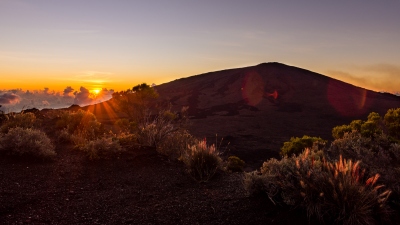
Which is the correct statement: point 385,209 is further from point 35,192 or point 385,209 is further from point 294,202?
point 35,192

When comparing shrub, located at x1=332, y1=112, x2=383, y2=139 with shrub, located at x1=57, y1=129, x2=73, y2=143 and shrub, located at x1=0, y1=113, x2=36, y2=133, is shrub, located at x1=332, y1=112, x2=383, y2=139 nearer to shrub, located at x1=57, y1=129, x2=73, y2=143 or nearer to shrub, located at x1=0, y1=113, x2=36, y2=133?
shrub, located at x1=57, y1=129, x2=73, y2=143

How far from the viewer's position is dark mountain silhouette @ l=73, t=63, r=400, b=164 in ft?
132

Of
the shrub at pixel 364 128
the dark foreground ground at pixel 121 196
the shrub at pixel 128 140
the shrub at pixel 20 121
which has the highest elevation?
the shrub at pixel 364 128

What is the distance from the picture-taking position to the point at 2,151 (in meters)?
8.73

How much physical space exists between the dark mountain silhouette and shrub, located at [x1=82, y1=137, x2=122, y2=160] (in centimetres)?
1640

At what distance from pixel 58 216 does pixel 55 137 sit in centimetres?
821

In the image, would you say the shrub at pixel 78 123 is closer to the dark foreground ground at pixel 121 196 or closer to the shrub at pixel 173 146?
the shrub at pixel 173 146

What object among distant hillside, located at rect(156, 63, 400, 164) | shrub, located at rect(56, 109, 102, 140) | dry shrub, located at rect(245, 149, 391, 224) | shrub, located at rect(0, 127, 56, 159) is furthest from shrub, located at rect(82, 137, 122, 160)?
distant hillside, located at rect(156, 63, 400, 164)

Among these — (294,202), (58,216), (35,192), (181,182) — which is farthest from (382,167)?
Result: (35,192)

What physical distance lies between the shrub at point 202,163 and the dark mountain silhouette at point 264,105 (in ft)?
54.6

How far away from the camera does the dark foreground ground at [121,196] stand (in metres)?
5.00

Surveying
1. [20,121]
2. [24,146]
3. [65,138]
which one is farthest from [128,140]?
[20,121]

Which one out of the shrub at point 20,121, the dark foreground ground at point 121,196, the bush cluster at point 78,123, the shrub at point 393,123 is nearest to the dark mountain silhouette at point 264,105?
the shrub at point 393,123

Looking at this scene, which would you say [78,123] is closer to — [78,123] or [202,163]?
[78,123]
